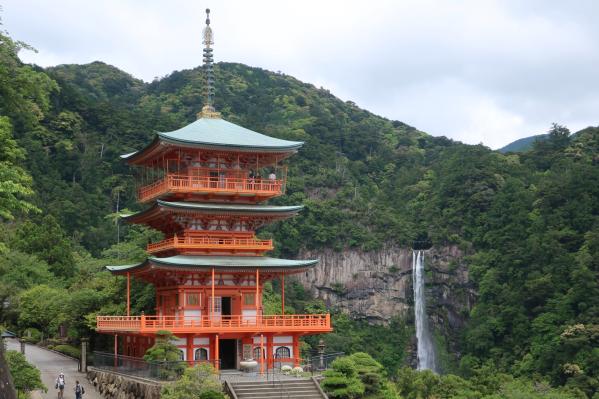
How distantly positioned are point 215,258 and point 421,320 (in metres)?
43.3

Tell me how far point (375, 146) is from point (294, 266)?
70219 millimetres

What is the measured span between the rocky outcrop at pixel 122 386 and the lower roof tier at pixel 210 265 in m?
4.12

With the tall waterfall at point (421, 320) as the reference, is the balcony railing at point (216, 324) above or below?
above

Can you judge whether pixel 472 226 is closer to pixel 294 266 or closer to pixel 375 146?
pixel 375 146

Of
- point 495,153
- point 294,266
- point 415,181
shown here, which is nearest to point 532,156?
point 495,153

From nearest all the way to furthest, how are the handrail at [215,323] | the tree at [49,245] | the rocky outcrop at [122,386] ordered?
the rocky outcrop at [122,386] < the handrail at [215,323] < the tree at [49,245]

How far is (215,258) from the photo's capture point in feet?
113

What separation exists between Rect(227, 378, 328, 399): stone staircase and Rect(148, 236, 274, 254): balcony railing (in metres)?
7.26

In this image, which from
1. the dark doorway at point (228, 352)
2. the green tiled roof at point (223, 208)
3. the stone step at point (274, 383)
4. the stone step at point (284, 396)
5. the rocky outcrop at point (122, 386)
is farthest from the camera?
the dark doorway at point (228, 352)

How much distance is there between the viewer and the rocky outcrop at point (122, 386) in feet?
92.1

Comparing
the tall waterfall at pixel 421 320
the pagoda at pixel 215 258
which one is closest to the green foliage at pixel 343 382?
the pagoda at pixel 215 258

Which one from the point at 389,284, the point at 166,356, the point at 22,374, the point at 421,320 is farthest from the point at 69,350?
the point at 389,284

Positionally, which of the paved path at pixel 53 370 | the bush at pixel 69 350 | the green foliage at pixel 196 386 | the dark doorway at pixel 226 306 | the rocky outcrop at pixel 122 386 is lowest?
the bush at pixel 69 350

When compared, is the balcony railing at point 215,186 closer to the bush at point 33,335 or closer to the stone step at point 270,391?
the stone step at point 270,391
